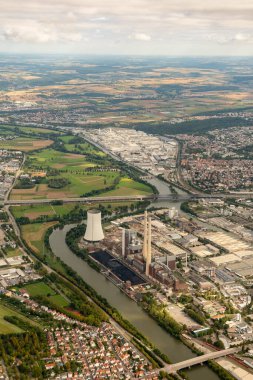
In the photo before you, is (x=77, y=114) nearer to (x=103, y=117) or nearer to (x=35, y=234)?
(x=103, y=117)

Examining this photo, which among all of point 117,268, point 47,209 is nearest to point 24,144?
point 47,209

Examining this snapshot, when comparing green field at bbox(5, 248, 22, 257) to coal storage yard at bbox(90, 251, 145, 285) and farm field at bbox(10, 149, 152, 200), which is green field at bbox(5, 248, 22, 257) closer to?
coal storage yard at bbox(90, 251, 145, 285)

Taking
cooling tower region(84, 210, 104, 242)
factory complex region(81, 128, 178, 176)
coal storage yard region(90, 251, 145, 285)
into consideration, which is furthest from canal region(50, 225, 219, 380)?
factory complex region(81, 128, 178, 176)

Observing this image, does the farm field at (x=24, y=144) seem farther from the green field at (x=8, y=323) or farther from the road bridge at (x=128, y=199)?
the green field at (x=8, y=323)

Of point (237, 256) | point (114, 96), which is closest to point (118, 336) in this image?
point (237, 256)

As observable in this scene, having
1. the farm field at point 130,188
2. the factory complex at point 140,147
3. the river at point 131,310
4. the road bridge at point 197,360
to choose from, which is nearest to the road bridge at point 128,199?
the farm field at point 130,188

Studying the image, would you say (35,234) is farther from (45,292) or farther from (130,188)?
(130,188)
